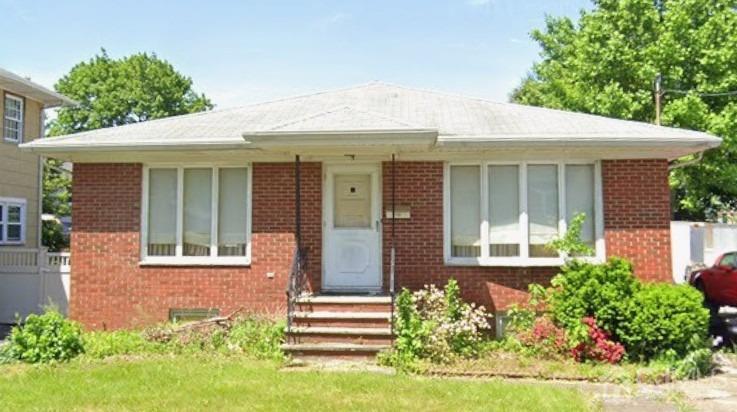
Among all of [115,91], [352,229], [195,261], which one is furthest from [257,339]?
[115,91]

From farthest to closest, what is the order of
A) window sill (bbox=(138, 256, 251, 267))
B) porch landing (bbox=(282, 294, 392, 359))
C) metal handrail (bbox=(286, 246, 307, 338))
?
window sill (bbox=(138, 256, 251, 267)), metal handrail (bbox=(286, 246, 307, 338)), porch landing (bbox=(282, 294, 392, 359))

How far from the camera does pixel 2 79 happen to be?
52.4ft

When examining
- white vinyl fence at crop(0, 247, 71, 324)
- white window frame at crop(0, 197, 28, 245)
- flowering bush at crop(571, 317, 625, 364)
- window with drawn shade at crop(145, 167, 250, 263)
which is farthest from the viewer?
white window frame at crop(0, 197, 28, 245)

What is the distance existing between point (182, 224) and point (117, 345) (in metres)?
2.42

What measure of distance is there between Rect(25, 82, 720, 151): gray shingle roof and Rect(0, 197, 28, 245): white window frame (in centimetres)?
748

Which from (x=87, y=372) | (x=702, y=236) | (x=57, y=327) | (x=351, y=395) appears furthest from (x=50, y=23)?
(x=702, y=236)

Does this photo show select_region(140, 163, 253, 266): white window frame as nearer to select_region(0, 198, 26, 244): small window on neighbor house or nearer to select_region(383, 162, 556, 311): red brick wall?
select_region(383, 162, 556, 311): red brick wall

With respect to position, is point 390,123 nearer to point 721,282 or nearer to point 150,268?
point 150,268

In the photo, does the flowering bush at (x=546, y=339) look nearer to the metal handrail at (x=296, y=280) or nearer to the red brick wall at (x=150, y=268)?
the metal handrail at (x=296, y=280)

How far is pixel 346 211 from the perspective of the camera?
10.6m

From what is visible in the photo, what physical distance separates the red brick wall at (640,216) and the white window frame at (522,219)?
14cm

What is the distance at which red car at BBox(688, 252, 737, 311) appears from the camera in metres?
12.9

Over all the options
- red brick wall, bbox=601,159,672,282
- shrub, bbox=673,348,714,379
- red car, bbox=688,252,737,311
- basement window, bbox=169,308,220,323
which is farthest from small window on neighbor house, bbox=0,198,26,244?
red car, bbox=688,252,737,311

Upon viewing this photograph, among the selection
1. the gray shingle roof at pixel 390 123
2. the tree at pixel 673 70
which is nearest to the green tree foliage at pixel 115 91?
the tree at pixel 673 70
